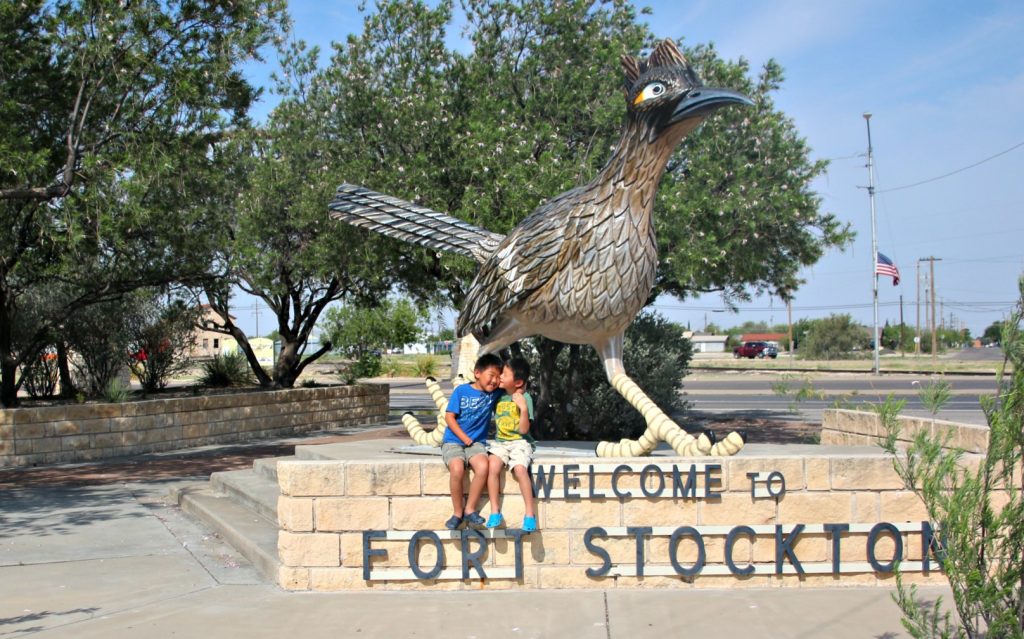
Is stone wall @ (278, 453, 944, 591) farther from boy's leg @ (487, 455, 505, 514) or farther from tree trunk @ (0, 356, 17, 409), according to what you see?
tree trunk @ (0, 356, 17, 409)

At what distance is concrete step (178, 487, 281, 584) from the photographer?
635 cm

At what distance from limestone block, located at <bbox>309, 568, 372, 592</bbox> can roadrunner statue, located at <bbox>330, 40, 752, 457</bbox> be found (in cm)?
187

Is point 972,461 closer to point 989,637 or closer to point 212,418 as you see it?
point 989,637

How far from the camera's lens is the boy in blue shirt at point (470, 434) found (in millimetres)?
5512

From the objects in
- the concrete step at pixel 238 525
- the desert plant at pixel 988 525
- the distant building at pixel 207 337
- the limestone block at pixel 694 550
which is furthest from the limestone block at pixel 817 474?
the distant building at pixel 207 337

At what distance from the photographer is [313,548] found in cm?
566

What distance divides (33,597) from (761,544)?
4.64m

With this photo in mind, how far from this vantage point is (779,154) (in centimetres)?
1231

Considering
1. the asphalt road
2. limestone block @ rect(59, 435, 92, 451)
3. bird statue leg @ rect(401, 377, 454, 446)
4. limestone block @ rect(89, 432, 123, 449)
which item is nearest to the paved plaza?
bird statue leg @ rect(401, 377, 454, 446)

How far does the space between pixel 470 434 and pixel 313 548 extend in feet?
4.03

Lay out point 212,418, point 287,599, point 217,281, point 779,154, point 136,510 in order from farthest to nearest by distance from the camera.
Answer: point 217,281 < point 212,418 < point 779,154 < point 136,510 < point 287,599

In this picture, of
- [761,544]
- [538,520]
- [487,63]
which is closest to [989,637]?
[761,544]

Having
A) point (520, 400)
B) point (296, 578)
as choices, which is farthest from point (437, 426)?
point (296, 578)

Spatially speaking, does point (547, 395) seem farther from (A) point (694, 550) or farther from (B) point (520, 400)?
(A) point (694, 550)
